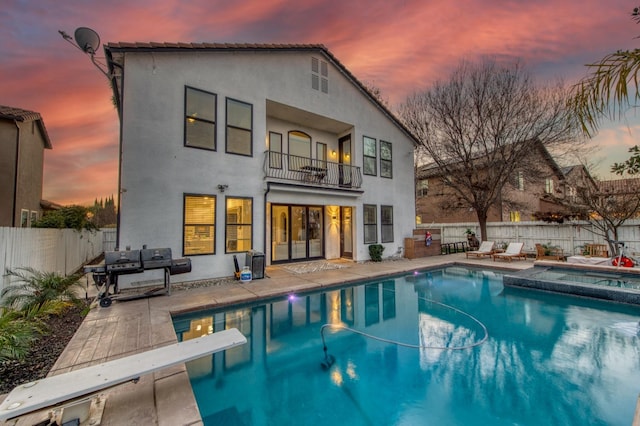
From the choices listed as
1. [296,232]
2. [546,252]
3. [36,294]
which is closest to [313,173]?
[296,232]

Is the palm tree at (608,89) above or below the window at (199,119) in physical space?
below

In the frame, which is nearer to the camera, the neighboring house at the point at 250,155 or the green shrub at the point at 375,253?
the neighboring house at the point at 250,155

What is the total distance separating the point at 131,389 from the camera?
2840 mm

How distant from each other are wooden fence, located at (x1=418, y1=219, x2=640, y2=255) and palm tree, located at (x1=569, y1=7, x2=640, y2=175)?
521 inches

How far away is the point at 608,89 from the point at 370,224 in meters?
10.4

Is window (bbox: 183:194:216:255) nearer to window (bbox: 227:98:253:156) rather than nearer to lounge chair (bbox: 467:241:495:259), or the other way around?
window (bbox: 227:98:253:156)

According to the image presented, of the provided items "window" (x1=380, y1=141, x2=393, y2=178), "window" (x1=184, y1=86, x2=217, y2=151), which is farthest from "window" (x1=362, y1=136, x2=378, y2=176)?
"window" (x1=184, y1=86, x2=217, y2=151)

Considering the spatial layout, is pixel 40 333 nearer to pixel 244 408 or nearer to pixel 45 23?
pixel 244 408

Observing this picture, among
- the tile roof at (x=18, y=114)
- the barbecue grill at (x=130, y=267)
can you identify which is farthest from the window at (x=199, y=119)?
the tile roof at (x=18, y=114)

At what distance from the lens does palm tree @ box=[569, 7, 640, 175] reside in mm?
1587

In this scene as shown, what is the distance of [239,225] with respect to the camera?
8.45 meters

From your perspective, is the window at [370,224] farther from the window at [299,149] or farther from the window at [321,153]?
the window at [299,149]

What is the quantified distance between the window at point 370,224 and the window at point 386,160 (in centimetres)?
182

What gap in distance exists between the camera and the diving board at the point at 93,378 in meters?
2.06
